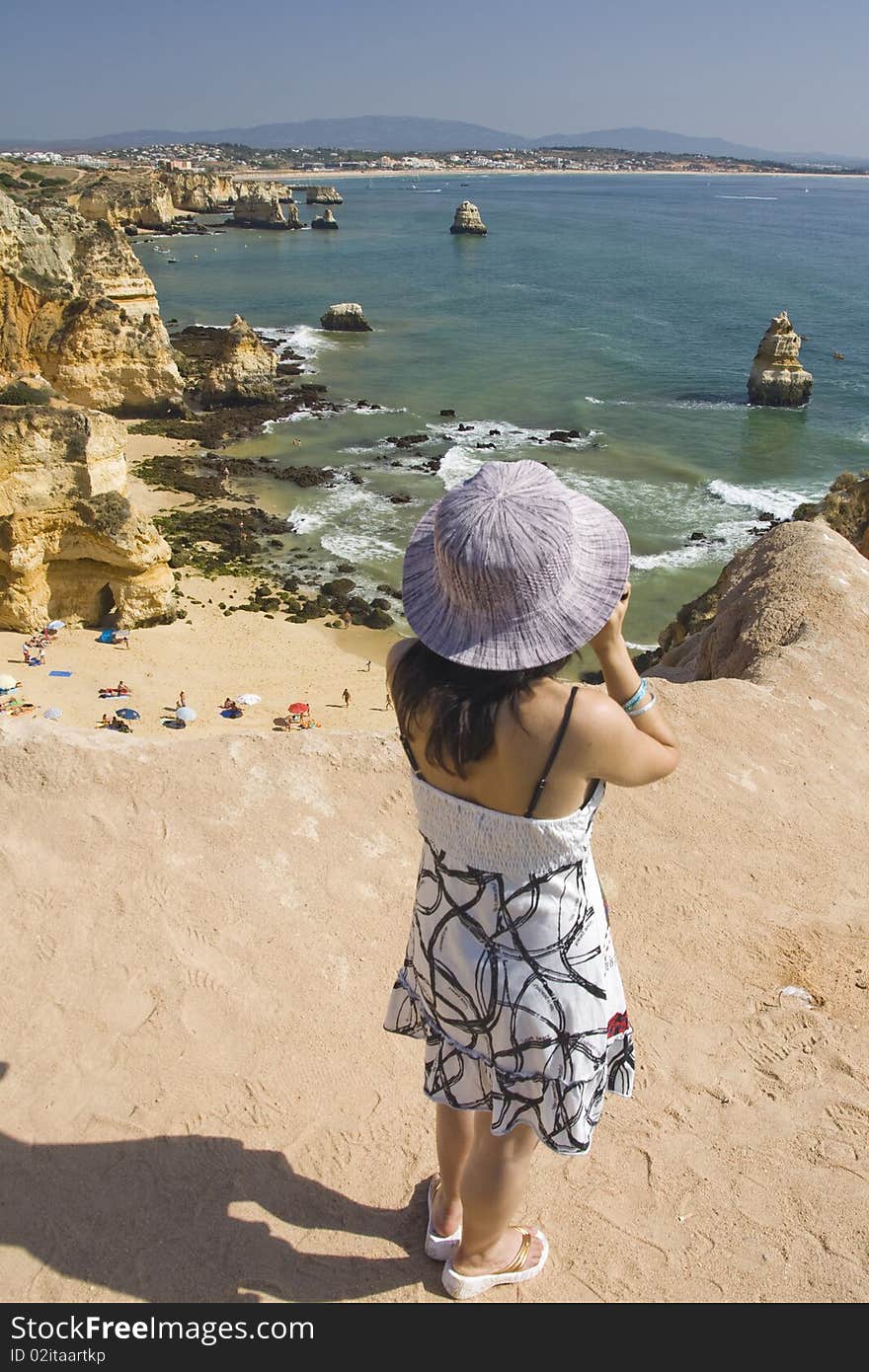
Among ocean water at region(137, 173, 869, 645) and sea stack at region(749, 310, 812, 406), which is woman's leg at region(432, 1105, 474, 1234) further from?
sea stack at region(749, 310, 812, 406)

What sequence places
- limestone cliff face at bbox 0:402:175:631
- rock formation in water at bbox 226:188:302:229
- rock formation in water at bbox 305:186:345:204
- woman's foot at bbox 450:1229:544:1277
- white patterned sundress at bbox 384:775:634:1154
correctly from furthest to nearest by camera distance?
rock formation in water at bbox 305:186:345:204, rock formation in water at bbox 226:188:302:229, limestone cliff face at bbox 0:402:175:631, woman's foot at bbox 450:1229:544:1277, white patterned sundress at bbox 384:775:634:1154

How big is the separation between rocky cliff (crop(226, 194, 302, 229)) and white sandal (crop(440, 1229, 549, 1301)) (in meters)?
115

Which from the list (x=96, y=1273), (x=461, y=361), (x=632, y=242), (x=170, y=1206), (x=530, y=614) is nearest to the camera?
(x=530, y=614)

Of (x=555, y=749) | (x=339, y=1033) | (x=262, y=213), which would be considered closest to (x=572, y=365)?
(x=339, y=1033)

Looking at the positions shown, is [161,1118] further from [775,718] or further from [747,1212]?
[775,718]

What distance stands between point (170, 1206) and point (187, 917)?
1573 mm

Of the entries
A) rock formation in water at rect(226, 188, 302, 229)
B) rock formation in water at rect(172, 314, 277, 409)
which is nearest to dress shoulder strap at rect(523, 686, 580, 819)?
rock formation in water at rect(172, 314, 277, 409)

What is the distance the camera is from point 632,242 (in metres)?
96.2

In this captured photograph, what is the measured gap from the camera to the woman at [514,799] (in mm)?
1987

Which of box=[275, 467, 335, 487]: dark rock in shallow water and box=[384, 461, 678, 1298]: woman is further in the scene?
box=[275, 467, 335, 487]: dark rock in shallow water

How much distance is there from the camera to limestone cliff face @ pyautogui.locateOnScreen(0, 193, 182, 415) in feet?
78.2

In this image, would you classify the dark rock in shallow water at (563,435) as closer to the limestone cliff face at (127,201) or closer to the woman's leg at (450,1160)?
the woman's leg at (450,1160)
